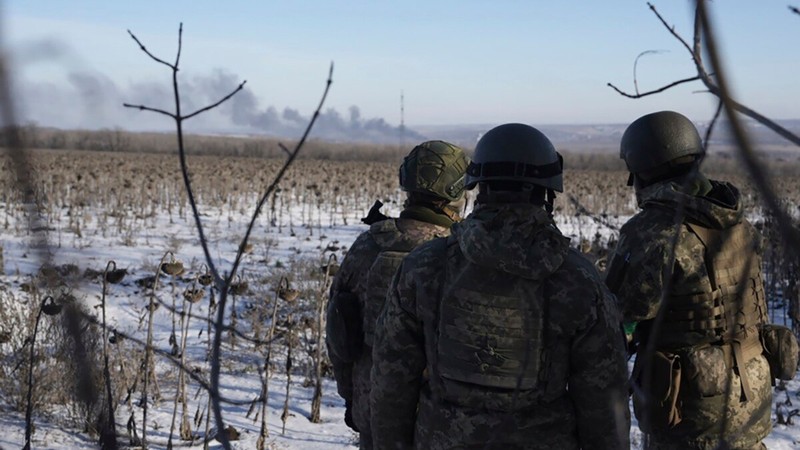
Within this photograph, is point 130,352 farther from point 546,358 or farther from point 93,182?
point 93,182

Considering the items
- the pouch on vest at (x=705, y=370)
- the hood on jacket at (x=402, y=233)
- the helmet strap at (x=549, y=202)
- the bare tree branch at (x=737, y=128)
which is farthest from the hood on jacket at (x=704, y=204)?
the bare tree branch at (x=737, y=128)

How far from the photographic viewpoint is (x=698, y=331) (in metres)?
2.98

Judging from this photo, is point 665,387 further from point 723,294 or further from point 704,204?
point 704,204

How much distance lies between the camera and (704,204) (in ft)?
9.53

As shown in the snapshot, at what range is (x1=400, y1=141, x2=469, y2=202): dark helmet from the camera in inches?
128

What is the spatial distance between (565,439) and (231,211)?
692 inches

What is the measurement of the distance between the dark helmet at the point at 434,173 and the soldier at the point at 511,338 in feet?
2.86

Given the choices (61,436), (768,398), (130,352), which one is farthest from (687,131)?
(130,352)

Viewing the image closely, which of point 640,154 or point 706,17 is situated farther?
point 640,154

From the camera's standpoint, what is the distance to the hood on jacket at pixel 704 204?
2916 mm

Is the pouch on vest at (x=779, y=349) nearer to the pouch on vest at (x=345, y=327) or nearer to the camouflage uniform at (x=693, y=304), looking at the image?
the camouflage uniform at (x=693, y=304)

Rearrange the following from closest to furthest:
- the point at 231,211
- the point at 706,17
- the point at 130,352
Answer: the point at 706,17 < the point at 130,352 < the point at 231,211

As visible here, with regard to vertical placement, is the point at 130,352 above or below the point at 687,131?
below

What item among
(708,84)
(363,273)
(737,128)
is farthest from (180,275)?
(737,128)
